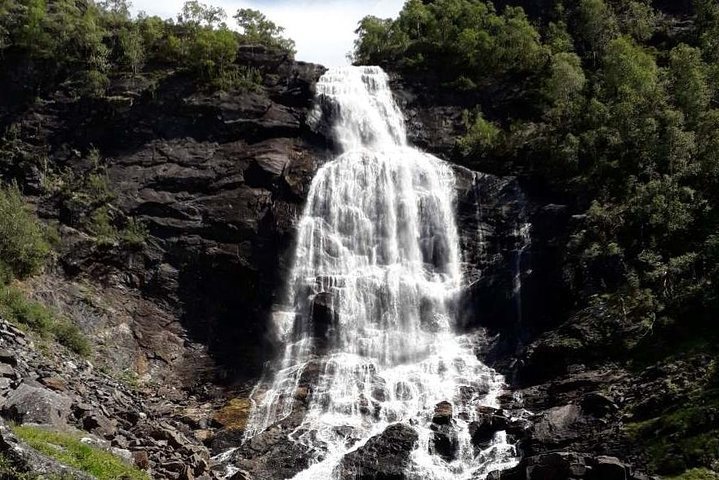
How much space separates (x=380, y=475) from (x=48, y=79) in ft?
103

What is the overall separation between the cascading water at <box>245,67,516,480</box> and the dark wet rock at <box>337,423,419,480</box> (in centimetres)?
36

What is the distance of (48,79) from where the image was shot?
131ft

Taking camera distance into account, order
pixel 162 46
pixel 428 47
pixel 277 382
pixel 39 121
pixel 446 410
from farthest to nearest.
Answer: pixel 428 47, pixel 162 46, pixel 39 121, pixel 277 382, pixel 446 410

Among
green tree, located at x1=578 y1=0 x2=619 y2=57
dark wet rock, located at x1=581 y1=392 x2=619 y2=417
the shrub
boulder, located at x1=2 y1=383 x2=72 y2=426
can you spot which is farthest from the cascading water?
green tree, located at x1=578 y1=0 x2=619 y2=57

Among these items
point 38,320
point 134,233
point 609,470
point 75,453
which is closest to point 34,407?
point 75,453

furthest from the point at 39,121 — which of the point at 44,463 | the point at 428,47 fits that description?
the point at 44,463

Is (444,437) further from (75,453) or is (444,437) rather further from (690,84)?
(690,84)

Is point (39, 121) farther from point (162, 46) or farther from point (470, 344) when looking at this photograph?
point (470, 344)

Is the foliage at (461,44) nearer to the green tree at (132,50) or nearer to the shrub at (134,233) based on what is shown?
the green tree at (132,50)

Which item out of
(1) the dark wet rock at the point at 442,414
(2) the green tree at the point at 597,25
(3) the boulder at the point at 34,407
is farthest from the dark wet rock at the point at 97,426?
(2) the green tree at the point at 597,25

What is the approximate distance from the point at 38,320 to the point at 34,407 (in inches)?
371

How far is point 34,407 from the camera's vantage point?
1650 centimetres

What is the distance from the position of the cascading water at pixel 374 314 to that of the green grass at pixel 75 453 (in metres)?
8.45

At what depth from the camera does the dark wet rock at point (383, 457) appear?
72.7 ft
